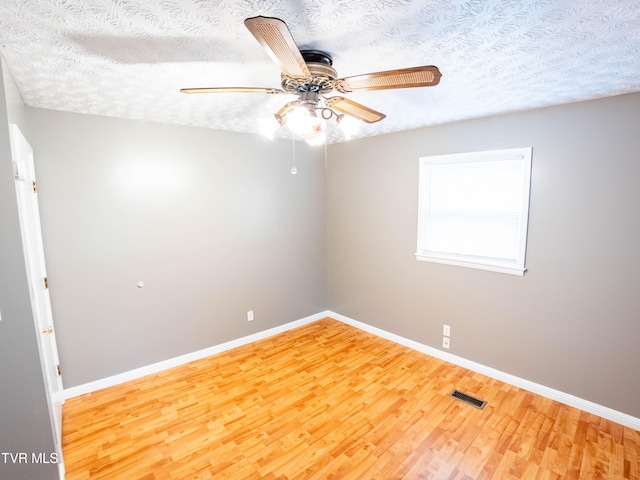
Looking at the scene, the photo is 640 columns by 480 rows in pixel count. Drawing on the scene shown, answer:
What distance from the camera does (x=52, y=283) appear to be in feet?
8.35

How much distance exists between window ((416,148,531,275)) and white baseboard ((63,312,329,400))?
2012mm

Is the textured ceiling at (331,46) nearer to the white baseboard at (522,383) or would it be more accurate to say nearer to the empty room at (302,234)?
the empty room at (302,234)

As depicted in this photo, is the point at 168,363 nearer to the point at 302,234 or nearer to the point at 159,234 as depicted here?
the point at 159,234

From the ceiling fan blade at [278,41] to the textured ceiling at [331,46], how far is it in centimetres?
20

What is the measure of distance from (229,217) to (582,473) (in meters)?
3.49

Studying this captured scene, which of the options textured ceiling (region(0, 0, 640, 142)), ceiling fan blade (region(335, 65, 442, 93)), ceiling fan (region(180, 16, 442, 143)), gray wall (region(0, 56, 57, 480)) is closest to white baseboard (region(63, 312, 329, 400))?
gray wall (region(0, 56, 57, 480))

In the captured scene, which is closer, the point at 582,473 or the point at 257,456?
the point at 582,473

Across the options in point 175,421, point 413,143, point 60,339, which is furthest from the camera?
point 413,143

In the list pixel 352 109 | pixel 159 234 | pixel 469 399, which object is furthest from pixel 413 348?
pixel 159 234

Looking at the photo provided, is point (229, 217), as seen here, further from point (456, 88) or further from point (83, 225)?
point (456, 88)

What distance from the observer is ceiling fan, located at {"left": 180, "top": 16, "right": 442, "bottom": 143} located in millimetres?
1096

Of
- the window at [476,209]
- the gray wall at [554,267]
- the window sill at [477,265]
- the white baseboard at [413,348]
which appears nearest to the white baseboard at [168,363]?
the white baseboard at [413,348]

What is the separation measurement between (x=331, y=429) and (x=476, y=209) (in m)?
2.31

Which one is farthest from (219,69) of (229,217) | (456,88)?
(229,217)
